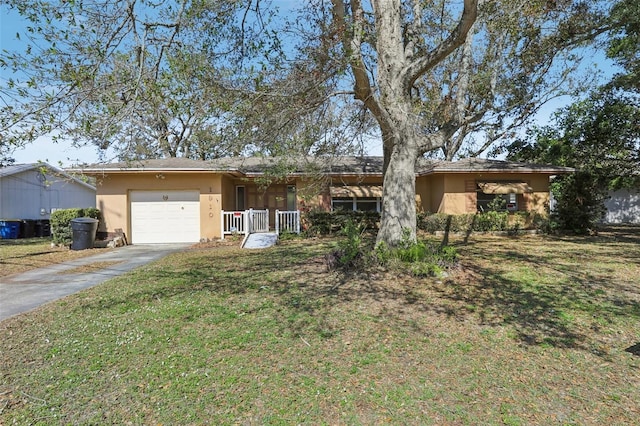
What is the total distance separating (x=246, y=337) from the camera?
4.55m

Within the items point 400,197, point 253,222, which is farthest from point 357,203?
point 400,197

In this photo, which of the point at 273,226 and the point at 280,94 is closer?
the point at 280,94

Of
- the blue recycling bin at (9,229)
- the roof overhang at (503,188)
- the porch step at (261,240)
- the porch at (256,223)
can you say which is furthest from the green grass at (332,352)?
the blue recycling bin at (9,229)

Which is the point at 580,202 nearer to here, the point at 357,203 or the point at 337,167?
the point at 357,203

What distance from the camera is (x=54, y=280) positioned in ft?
26.5

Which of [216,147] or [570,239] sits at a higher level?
[216,147]

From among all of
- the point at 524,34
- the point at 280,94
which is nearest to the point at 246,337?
the point at 280,94

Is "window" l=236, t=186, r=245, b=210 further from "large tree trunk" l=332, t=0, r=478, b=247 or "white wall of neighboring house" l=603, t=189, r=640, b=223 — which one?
"white wall of neighboring house" l=603, t=189, r=640, b=223

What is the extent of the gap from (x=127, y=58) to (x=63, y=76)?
34.6 inches

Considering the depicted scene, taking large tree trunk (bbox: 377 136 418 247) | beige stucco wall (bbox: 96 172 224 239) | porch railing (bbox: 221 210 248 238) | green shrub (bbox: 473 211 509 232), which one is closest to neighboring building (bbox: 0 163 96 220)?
beige stucco wall (bbox: 96 172 224 239)

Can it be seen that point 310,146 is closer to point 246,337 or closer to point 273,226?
point 246,337

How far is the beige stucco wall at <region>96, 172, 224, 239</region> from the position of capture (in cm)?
1528

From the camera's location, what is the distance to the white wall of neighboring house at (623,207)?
2660 centimetres

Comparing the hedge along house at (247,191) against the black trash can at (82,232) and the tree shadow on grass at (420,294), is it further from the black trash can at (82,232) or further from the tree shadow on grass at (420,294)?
the tree shadow on grass at (420,294)
